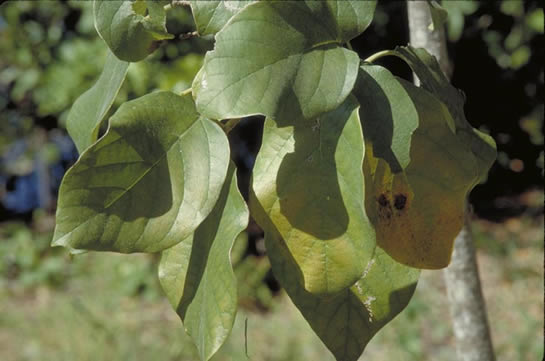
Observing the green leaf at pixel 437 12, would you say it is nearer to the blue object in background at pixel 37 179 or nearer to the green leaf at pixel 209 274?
the green leaf at pixel 209 274

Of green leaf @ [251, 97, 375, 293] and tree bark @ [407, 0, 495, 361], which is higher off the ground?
green leaf @ [251, 97, 375, 293]

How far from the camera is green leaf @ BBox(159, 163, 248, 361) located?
72 cm

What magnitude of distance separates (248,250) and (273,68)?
3.98 metres

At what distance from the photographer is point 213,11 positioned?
2.40ft

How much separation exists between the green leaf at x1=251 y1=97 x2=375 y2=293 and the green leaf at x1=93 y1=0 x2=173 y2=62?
19 cm

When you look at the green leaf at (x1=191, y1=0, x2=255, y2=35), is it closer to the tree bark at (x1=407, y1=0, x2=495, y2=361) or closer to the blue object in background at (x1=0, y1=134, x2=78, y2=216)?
the tree bark at (x1=407, y1=0, x2=495, y2=361)

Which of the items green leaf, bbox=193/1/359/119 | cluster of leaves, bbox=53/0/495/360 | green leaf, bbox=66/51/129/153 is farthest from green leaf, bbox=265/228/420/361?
green leaf, bbox=66/51/129/153

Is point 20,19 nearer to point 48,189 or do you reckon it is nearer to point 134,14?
point 48,189

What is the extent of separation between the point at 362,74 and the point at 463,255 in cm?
73

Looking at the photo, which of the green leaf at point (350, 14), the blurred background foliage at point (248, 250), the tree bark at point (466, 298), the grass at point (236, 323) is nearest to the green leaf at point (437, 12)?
the green leaf at point (350, 14)

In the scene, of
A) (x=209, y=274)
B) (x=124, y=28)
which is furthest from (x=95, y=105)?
(x=209, y=274)

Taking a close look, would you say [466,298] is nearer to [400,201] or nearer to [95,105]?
[400,201]

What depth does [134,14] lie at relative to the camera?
77 cm

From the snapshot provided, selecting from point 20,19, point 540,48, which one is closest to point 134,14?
point 540,48
